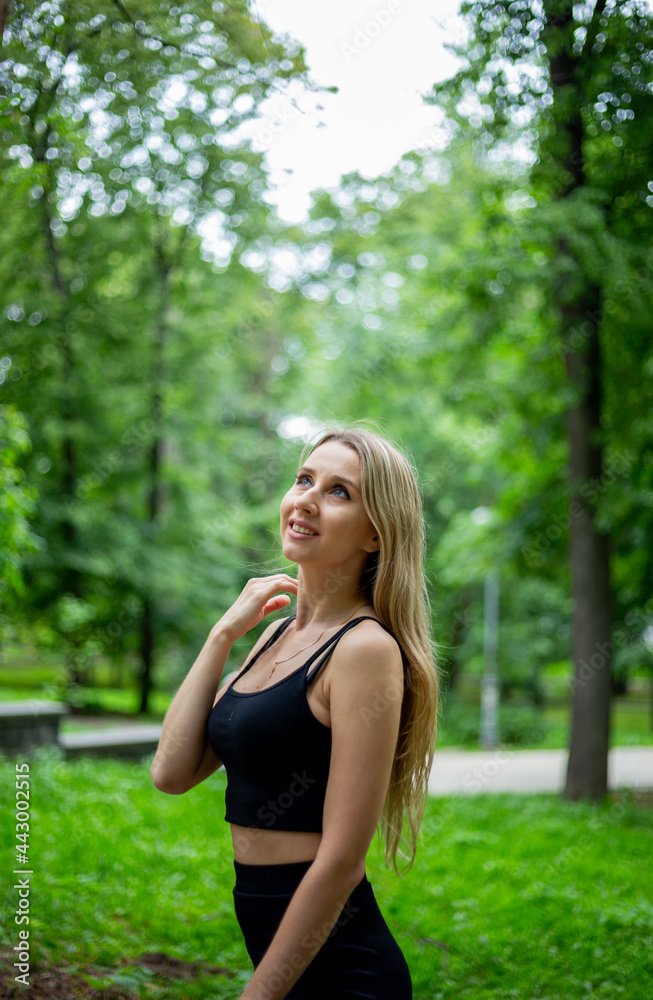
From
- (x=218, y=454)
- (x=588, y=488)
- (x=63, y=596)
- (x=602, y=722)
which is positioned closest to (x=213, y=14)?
(x=588, y=488)

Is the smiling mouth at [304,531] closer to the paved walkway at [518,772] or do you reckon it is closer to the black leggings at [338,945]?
the black leggings at [338,945]

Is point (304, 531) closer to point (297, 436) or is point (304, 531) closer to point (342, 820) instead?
point (342, 820)

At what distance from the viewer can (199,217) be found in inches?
567

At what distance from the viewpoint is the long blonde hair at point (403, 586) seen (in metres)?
2.02

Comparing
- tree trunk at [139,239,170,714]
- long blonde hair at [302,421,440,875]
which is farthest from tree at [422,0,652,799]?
tree trunk at [139,239,170,714]

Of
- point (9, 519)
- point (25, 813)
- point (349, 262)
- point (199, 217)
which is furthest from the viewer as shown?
point (349, 262)

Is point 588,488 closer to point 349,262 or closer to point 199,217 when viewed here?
point 199,217

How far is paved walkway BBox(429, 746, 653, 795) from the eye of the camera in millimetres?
11258

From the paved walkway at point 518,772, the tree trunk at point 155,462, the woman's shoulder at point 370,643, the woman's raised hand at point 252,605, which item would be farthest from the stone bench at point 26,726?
the woman's shoulder at point 370,643

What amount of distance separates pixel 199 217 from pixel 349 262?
6774mm

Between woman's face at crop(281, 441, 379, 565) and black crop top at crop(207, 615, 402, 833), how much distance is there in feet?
0.63

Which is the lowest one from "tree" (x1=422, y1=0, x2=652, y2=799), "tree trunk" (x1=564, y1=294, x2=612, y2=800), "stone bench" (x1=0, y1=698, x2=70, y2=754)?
"stone bench" (x1=0, y1=698, x2=70, y2=754)

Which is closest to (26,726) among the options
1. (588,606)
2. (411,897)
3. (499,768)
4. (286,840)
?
(411,897)

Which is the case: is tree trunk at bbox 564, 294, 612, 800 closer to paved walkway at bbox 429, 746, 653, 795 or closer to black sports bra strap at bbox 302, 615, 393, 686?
paved walkway at bbox 429, 746, 653, 795
